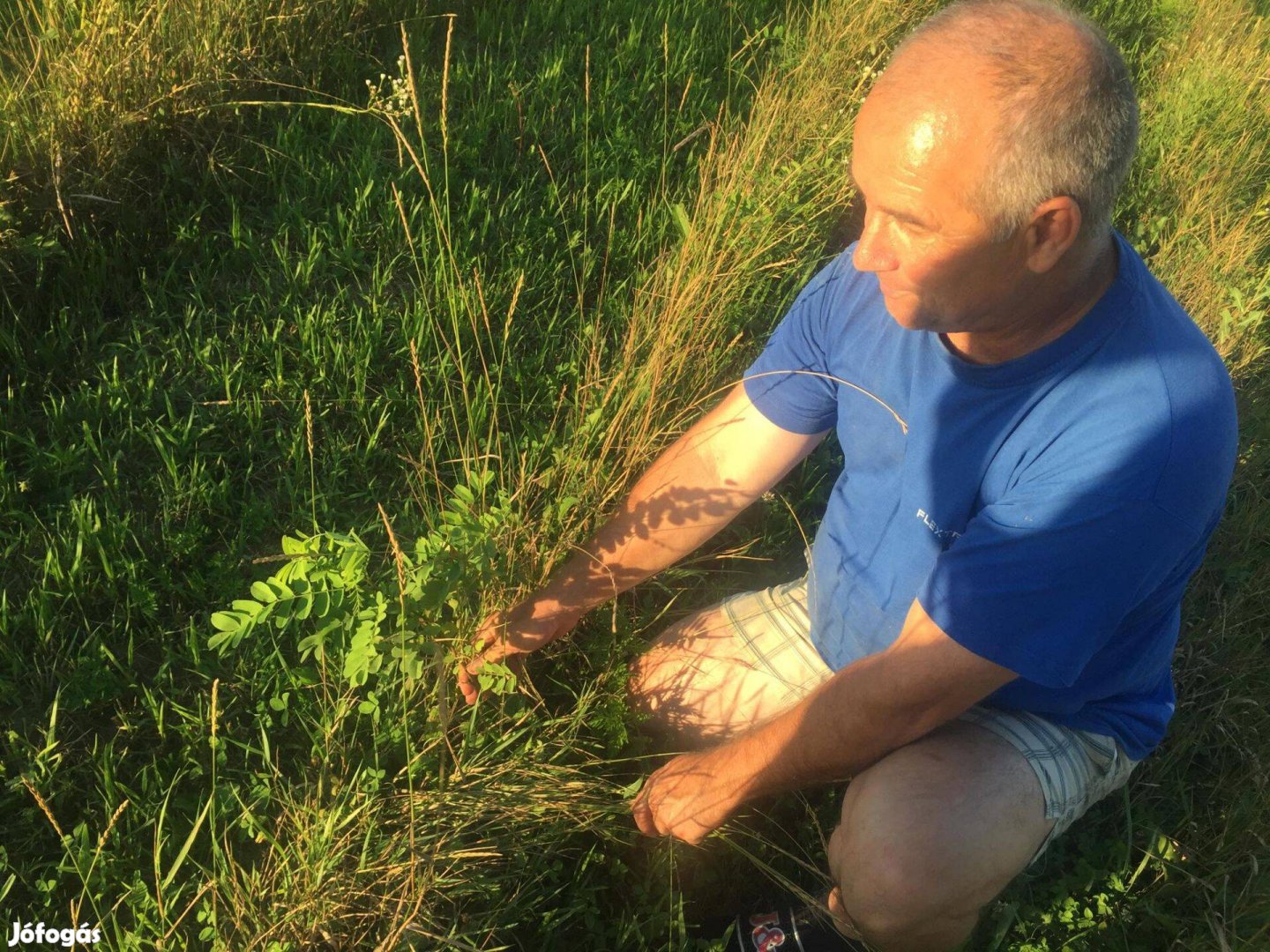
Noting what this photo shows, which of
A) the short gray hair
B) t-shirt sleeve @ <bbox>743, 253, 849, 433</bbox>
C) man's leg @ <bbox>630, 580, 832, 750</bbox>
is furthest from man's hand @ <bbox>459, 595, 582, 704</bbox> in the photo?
the short gray hair

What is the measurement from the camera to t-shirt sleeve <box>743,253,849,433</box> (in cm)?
228

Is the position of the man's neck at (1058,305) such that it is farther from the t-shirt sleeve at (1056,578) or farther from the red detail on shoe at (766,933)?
the red detail on shoe at (766,933)

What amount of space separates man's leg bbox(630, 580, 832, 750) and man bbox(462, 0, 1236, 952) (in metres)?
0.16

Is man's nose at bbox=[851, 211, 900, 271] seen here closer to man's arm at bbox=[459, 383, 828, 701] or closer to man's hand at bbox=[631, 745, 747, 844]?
man's arm at bbox=[459, 383, 828, 701]

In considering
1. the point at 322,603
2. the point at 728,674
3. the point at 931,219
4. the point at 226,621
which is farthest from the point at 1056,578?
the point at 226,621

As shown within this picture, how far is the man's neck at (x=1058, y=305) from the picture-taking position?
1.78m

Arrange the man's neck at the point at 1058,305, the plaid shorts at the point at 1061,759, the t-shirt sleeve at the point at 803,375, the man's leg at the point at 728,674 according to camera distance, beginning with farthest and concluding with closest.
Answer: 1. the man's leg at the point at 728,674
2. the t-shirt sleeve at the point at 803,375
3. the plaid shorts at the point at 1061,759
4. the man's neck at the point at 1058,305

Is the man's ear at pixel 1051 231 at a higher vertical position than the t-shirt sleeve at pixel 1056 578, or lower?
higher

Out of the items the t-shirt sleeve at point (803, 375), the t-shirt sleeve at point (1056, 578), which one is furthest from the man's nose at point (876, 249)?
the t-shirt sleeve at point (1056, 578)

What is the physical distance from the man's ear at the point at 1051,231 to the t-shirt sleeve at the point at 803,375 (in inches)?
22.2

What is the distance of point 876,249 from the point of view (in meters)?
1.89

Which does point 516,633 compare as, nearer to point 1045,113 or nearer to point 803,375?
point 803,375

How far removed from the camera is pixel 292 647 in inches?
90.5

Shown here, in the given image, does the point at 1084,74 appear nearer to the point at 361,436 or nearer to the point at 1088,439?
the point at 1088,439
